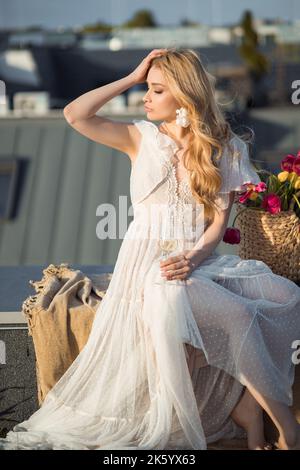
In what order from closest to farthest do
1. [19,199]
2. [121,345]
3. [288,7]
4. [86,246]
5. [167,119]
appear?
1. [121,345]
2. [167,119]
3. [86,246]
4. [19,199]
5. [288,7]

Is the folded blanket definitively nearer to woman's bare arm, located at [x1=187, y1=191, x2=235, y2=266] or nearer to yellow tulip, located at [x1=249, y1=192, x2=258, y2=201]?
woman's bare arm, located at [x1=187, y1=191, x2=235, y2=266]

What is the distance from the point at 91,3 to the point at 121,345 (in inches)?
1521

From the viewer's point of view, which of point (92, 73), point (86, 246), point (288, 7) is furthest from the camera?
point (288, 7)

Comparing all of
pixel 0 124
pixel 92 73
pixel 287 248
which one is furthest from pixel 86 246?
pixel 92 73

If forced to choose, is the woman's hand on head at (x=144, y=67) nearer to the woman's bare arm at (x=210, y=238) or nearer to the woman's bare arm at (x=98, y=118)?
the woman's bare arm at (x=98, y=118)

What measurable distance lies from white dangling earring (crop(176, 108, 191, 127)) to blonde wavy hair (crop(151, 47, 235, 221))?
0.02 metres

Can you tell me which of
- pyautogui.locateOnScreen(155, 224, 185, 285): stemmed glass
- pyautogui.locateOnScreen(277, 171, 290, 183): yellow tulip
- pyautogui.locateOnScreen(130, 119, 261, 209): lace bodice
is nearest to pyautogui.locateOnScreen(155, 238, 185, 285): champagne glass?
pyautogui.locateOnScreen(155, 224, 185, 285): stemmed glass

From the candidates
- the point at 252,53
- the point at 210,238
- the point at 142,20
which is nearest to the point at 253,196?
the point at 210,238

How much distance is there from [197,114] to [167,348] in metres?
0.95

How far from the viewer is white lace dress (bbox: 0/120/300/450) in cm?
304

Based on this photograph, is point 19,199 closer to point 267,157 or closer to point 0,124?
point 0,124

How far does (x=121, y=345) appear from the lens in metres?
3.21

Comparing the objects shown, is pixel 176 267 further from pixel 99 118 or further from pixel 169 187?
pixel 99 118
